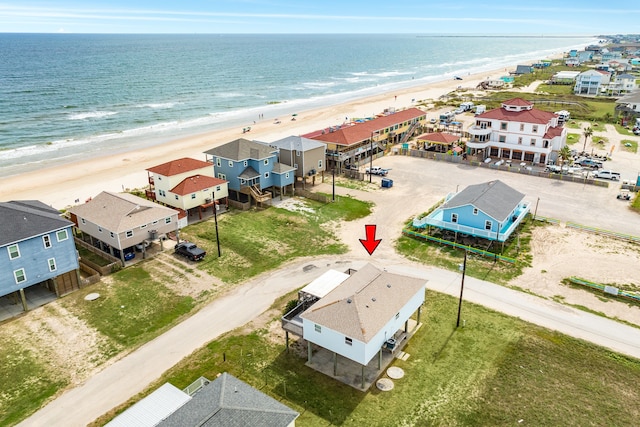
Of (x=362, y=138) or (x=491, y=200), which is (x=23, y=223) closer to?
(x=491, y=200)

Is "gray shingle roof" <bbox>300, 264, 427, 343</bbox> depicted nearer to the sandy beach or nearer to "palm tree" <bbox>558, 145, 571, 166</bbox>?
the sandy beach

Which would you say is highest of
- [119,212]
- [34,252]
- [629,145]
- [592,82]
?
[592,82]

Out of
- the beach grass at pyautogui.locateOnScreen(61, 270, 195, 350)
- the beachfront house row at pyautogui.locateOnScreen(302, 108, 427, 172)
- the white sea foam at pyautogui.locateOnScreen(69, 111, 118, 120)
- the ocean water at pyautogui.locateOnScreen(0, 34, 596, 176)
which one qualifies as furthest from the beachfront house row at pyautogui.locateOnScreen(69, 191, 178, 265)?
the white sea foam at pyautogui.locateOnScreen(69, 111, 118, 120)

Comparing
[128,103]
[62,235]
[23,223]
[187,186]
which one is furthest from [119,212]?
[128,103]

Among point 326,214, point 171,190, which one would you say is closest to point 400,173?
point 326,214

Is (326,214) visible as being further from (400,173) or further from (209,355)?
(209,355)

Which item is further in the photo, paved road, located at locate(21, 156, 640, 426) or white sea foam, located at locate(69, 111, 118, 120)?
white sea foam, located at locate(69, 111, 118, 120)
